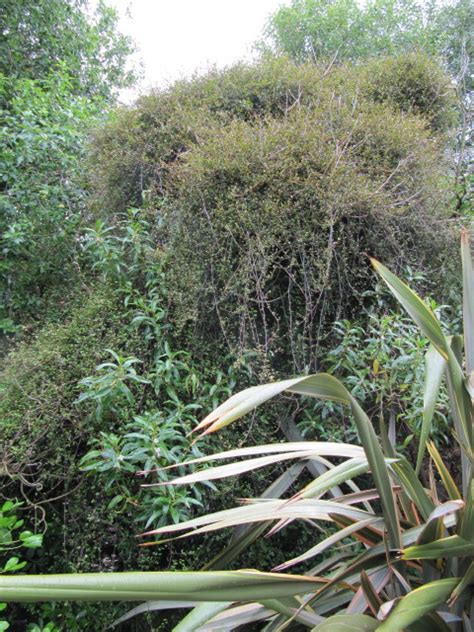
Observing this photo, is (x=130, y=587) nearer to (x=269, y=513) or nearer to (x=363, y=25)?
(x=269, y=513)

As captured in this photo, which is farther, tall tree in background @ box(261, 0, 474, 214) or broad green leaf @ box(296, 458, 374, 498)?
tall tree in background @ box(261, 0, 474, 214)

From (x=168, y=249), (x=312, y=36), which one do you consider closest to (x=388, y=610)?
(x=168, y=249)

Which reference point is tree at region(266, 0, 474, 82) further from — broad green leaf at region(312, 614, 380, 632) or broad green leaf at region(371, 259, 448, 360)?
broad green leaf at region(312, 614, 380, 632)

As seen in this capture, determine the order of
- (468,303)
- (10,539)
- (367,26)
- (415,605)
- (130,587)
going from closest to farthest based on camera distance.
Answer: (130,587), (415,605), (468,303), (10,539), (367,26)

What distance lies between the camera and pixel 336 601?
126 centimetres

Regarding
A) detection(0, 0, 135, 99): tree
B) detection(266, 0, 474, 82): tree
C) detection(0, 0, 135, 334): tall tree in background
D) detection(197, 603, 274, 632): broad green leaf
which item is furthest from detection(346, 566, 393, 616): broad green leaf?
detection(266, 0, 474, 82): tree

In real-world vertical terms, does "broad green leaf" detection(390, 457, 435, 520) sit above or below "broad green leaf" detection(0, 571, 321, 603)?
below

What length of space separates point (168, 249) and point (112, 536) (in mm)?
1322

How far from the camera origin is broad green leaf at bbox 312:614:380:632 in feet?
2.98

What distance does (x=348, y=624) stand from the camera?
923 millimetres

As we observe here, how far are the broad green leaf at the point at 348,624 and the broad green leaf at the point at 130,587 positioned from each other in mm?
222

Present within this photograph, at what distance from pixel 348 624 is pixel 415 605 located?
0.45ft

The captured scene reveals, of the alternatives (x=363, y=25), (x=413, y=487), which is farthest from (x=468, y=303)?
(x=363, y=25)

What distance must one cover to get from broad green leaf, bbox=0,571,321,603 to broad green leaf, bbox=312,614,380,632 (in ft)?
0.73
